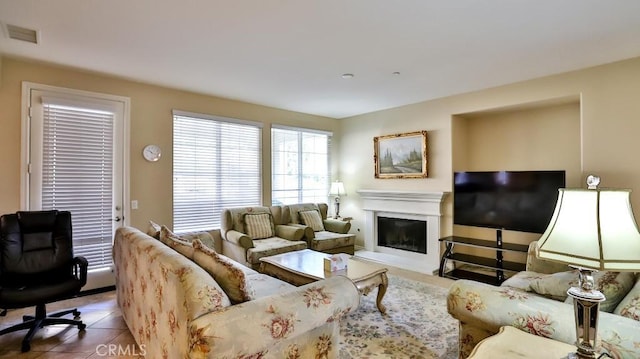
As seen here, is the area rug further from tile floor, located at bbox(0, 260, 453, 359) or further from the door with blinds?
the door with blinds

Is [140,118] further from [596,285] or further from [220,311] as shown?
[596,285]

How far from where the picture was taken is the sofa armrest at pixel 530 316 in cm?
138

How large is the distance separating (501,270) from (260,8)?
4050 mm

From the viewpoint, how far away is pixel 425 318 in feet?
10.1

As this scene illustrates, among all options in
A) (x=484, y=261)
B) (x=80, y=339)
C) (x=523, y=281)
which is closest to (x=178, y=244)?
(x=80, y=339)

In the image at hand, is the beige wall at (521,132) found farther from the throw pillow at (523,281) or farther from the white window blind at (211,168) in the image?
the white window blind at (211,168)

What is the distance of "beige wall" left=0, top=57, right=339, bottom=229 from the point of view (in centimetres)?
333

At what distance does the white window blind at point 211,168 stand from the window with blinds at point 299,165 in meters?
0.39

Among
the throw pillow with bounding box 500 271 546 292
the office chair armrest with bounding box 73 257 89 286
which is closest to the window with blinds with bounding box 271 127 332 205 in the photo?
the office chair armrest with bounding box 73 257 89 286

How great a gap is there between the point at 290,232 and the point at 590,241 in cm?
386

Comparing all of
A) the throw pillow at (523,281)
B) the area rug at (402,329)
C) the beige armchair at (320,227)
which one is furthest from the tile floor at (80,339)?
the throw pillow at (523,281)

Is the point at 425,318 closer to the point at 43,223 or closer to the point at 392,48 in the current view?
the point at 392,48

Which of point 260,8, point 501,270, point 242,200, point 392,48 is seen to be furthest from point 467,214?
point 260,8

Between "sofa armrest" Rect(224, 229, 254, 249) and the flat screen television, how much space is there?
295 cm
